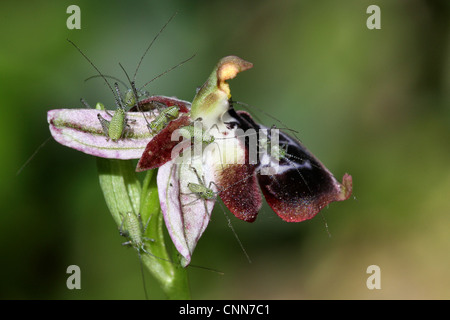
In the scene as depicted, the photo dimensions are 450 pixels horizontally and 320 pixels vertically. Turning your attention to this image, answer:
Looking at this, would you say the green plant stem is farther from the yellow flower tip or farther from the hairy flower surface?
the yellow flower tip

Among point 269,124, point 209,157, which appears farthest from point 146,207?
point 269,124

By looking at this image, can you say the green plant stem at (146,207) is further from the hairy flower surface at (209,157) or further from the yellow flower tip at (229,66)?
the yellow flower tip at (229,66)

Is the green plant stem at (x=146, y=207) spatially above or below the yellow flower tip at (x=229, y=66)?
below

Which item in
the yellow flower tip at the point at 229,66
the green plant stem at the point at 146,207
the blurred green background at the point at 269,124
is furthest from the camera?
the blurred green background at the point at 269,124

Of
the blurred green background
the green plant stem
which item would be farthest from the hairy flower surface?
the blurred green background

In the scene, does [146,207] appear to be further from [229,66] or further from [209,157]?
[229,66]

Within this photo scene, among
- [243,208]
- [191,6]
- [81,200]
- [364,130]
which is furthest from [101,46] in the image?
[243,208]

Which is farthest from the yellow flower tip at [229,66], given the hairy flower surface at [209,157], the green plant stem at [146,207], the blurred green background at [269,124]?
the blurred green background at [269,124]
